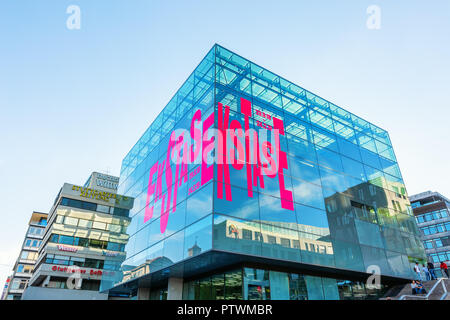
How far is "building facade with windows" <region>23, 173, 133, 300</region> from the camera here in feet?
133

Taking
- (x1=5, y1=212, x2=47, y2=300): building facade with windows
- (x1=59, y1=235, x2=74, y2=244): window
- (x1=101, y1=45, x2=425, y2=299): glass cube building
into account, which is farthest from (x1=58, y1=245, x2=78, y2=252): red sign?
(x1=5, y1=212, x2=47, y2=300): building facade with windows

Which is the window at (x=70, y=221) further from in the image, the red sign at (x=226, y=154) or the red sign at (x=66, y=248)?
the red sign at (x=226, y=154)

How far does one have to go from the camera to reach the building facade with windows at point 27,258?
7888cm

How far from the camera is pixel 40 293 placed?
38406 mm

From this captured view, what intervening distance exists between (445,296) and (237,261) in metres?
11.1

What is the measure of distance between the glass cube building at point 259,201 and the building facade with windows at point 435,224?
1900 inches

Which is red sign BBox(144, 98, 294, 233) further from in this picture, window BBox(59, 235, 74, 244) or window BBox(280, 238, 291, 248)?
window BBox(59, 235, 74, 244)

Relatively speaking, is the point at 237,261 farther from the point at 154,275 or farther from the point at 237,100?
the point at 237,100

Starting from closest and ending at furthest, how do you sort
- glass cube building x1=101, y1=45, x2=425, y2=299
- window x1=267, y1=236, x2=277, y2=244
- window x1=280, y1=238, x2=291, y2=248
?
glass cube building x1=101, y1=45, x2=425, y2=299 → window x1=267, y1=236, x2=277, y2=244 → window x1=280, y1=238, x2=291, y2=248

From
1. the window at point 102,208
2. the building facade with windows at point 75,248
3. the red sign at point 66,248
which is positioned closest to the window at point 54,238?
the building facade with windows at point 75,248

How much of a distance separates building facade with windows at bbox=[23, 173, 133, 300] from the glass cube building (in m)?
13.6

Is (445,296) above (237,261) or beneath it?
beneath

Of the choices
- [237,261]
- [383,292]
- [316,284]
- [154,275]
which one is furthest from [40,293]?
[383,292]
